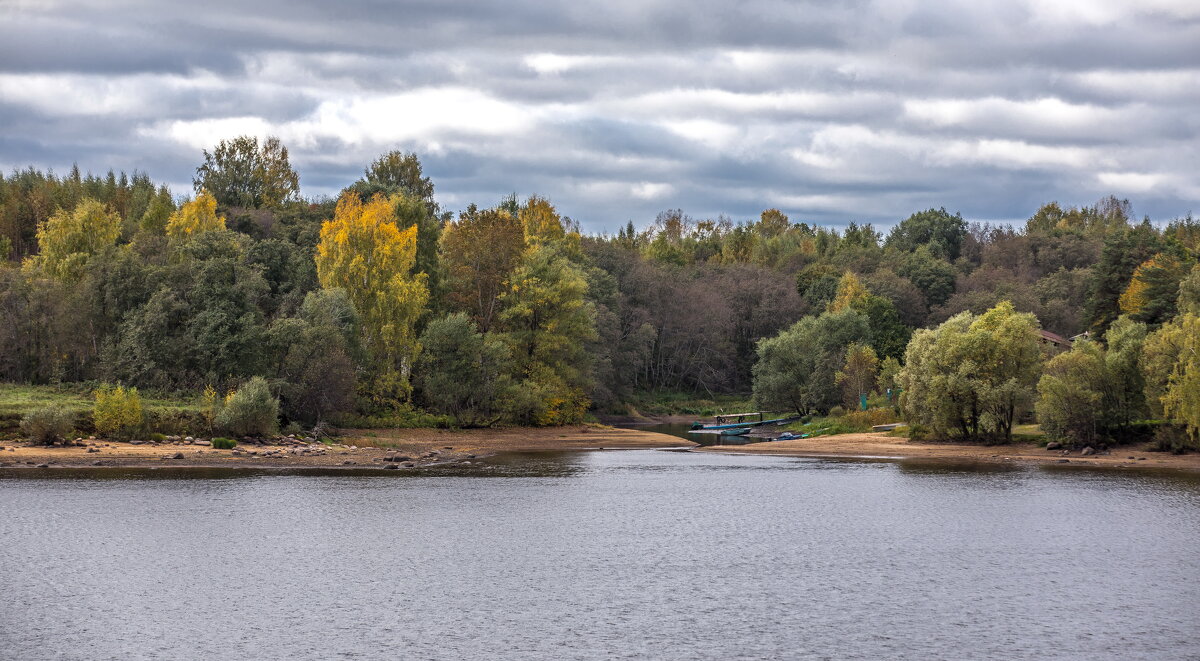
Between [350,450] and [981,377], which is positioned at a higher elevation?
[981,377]

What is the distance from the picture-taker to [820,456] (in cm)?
8200

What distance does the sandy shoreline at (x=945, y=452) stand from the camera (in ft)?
220

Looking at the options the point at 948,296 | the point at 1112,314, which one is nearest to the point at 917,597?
the point at 1112,314

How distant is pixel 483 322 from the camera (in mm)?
96125

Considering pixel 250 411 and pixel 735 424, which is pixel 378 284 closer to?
pixel 250 411

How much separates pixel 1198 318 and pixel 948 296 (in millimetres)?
81879

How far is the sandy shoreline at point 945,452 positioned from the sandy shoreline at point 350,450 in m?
9.44

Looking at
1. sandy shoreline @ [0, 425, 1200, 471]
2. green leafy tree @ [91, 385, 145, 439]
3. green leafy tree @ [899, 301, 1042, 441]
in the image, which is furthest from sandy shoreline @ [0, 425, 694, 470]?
green leafy tree @ [899, 301, 1042, 441]

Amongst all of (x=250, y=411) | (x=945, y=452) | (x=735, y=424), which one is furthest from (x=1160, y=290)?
(x=250, y=411)

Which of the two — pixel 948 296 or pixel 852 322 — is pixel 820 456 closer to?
pixel 852 322

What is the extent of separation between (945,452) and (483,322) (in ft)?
134

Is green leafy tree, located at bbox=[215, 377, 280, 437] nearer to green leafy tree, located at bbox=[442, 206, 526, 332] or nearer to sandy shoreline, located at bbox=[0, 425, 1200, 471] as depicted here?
sandy shoreline, located at bbox=[0, 425, 1200, 471]

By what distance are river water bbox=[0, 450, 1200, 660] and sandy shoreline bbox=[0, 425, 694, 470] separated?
10.5 ft

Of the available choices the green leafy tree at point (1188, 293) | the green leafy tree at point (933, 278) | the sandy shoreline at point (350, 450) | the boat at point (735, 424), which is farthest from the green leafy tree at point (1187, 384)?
the green leafy tree at point (933, 278)
